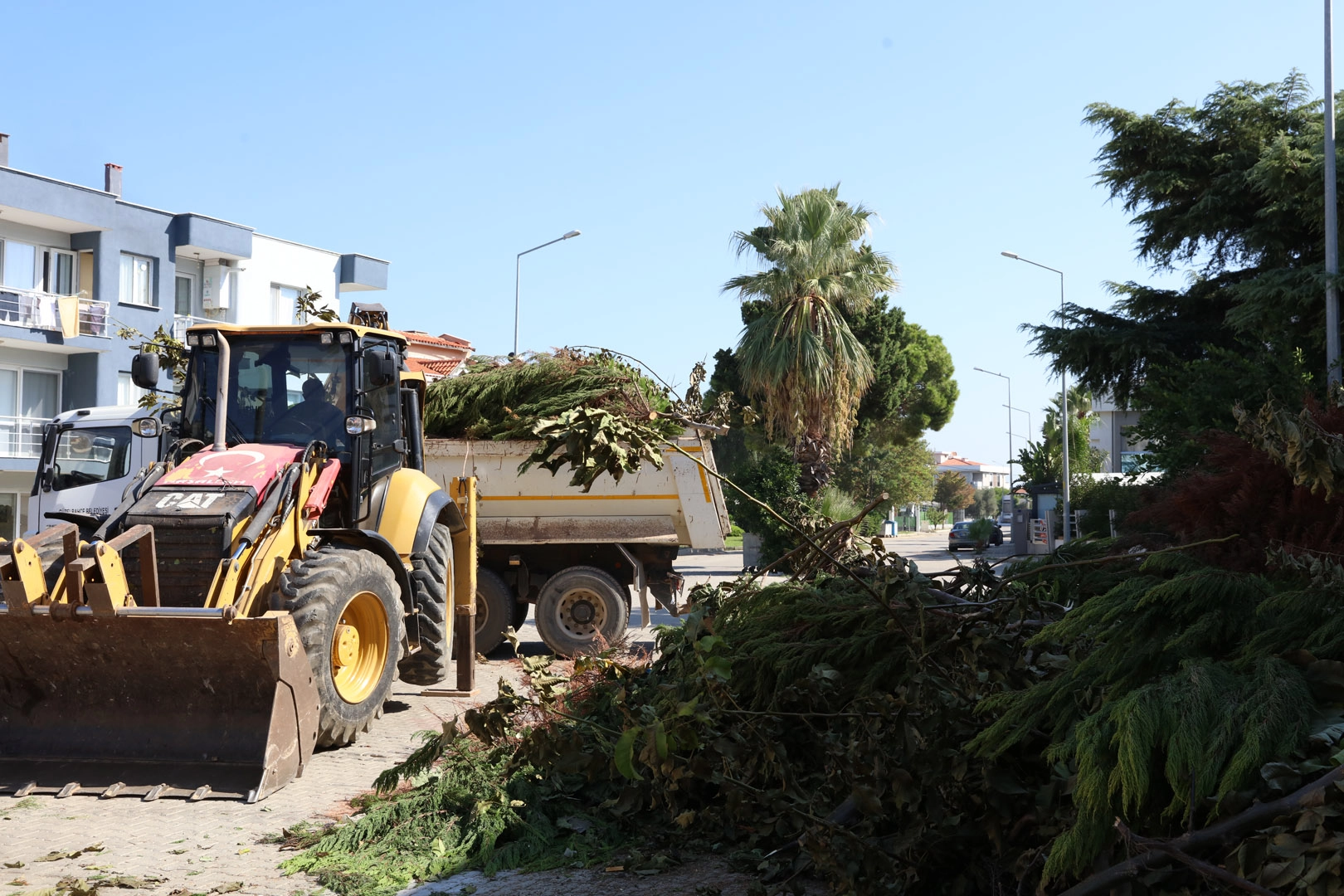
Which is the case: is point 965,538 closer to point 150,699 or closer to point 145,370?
point 145,370

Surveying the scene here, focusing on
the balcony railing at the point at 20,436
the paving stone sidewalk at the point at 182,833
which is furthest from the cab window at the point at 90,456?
the balcony railing at the point at 20,436

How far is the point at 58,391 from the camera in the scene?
31.0 metres

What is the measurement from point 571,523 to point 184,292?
25.6 m

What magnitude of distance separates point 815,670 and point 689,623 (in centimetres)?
79

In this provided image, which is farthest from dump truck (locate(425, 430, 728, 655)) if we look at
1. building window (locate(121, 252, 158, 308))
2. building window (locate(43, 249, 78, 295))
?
building window (locate(121, 252, 158, 308))

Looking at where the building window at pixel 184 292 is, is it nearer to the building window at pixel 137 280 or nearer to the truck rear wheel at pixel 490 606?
the building window at pixel 137 280

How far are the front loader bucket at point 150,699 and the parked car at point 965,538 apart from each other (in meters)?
42.6

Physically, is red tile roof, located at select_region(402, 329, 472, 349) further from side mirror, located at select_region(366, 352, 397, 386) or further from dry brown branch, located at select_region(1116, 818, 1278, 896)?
dry brown branch, located at select_region(1116, 818, 1278, 896)

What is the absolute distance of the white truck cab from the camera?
13227 mm

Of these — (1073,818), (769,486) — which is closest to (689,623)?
(1073,818)

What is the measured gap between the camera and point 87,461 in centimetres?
1349

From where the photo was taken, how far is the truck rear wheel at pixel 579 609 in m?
12.5

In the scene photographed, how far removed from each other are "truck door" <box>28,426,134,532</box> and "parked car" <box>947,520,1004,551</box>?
3825 centimetres

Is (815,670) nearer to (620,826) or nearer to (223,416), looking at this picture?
(620,826)
